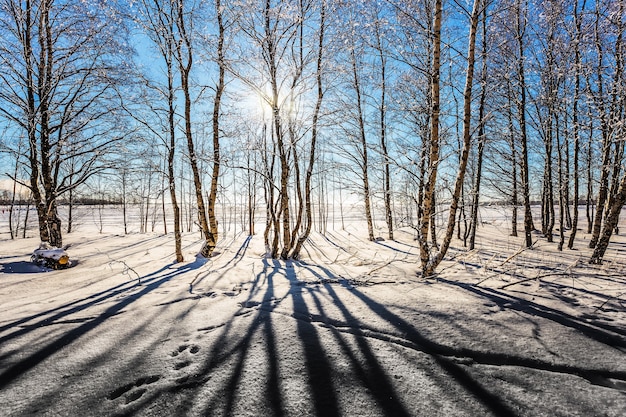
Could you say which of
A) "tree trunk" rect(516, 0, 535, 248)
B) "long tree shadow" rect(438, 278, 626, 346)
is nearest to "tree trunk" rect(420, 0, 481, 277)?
"long tree shadow" rect(438, 278, 626, 346)

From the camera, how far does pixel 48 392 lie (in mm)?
1562

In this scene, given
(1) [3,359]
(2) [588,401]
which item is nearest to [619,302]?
(2) [588,401]

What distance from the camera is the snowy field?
4.80ft

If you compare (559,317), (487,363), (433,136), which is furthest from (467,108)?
(487,363)

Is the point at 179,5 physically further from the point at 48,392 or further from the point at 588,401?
the point at 588,401

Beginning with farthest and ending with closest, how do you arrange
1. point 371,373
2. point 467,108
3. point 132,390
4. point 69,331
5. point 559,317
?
point 467,108, point 559,317, point 69,331, point 371,373, point 132,390

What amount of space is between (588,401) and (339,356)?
1390 mm

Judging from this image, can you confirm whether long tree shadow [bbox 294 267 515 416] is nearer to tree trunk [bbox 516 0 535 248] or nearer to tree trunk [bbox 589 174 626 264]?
tree trunk [bbox 589 174 626 264]

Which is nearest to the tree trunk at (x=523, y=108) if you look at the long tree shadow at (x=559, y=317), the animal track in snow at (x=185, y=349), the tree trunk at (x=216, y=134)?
the long tree shadow at (x=559, y=317)

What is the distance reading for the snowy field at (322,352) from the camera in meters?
1.46

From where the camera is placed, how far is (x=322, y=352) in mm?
2004

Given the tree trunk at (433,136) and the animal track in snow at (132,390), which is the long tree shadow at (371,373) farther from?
the tree trunk at (433,136)

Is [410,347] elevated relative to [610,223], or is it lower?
lower

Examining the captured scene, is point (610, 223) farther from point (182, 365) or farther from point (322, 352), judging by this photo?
point (182, 365)
